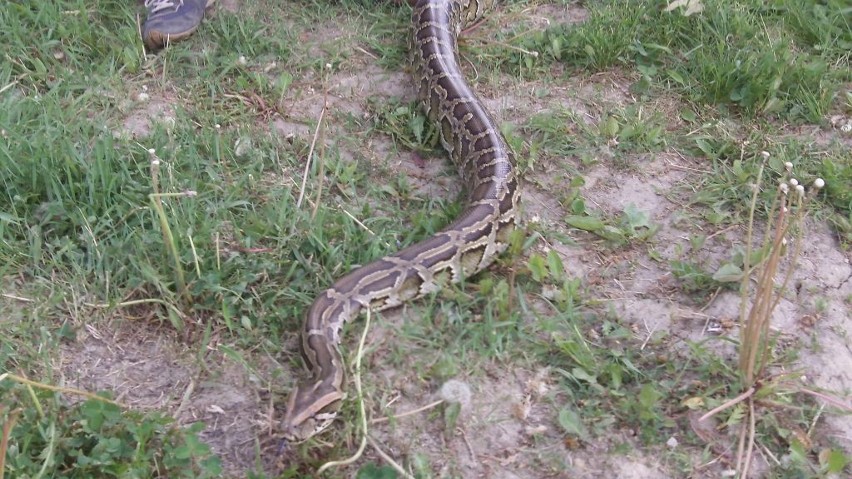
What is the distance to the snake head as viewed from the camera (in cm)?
381

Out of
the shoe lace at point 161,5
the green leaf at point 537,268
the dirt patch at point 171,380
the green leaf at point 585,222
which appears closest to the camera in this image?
the dirt patch at point 171,380

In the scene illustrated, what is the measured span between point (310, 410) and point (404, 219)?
5.55 ft

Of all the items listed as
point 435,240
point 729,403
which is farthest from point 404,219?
point 729,403

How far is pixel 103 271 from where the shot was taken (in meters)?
4.64

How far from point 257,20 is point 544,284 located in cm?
343

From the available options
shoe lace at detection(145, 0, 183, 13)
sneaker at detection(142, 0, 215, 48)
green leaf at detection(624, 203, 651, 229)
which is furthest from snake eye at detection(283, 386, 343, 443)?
shoe lace at detection(145, 0, 183, 13)

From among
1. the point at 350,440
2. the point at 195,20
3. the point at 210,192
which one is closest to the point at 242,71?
the point at 195,20

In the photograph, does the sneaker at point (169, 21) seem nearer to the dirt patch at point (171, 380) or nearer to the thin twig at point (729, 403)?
the dirt patch at point (171, 380)

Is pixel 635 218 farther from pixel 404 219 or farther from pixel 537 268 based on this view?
pixel 404 219

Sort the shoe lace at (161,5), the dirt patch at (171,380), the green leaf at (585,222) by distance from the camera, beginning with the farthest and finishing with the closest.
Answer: the shoe lace at (161,5)
the green leaf at (585,222)
the dirt patch at (171,380)

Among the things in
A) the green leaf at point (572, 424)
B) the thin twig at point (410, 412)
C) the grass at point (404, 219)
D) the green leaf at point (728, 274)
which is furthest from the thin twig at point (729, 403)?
the thin twig at point (410, 412)

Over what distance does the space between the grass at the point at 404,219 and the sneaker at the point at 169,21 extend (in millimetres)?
103

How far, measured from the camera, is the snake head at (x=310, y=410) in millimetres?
3812

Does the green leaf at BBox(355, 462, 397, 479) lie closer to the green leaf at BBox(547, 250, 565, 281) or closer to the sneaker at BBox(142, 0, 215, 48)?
the green leaf at BBox(547, 250, 565, 281)
